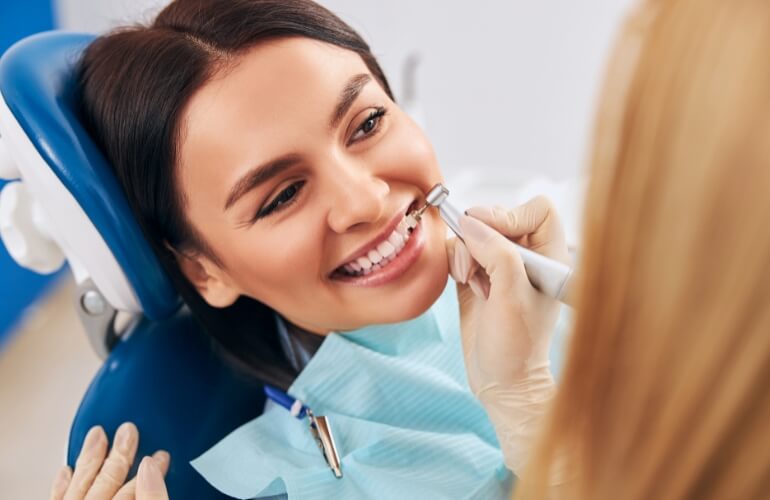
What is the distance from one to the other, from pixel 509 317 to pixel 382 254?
186 mm

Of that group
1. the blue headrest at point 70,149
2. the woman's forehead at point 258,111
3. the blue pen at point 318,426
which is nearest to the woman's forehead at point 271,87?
the woman's forehead at point 258,111

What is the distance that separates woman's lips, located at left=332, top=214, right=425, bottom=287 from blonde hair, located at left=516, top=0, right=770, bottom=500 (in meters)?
0.40

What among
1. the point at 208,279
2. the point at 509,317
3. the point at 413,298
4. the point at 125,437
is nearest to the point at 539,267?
the point at 509,317

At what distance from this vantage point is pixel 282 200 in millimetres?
911

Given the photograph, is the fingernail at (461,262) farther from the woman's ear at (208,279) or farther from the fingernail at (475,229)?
the woman's ear at (208,279)

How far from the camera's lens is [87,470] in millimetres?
958

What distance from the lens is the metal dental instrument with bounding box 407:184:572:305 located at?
816mm

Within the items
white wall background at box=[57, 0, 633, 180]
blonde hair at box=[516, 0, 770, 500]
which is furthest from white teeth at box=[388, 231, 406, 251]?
white wall background at box=[57, 0, 633, 180]

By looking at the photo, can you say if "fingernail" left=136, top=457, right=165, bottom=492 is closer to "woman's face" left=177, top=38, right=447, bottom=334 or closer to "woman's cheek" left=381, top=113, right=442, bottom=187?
"woman's face" left=177, top=38, right=447, bottom=334

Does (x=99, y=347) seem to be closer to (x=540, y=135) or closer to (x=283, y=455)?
(x=283, y=455)

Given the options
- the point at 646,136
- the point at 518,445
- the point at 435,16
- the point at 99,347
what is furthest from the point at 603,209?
the point at 435,16

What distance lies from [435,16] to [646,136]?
196 cm

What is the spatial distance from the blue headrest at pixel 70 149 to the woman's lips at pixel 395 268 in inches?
10.6

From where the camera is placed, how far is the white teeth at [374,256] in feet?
3.07
